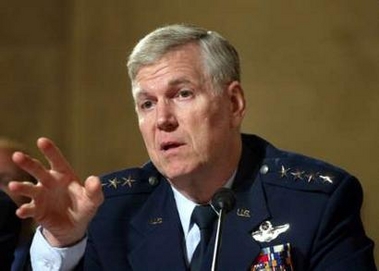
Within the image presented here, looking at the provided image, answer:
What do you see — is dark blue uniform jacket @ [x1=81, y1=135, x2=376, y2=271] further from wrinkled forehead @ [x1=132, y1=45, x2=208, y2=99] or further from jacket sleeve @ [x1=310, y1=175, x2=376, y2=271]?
wrinkled forehead @ [x1=132, y1=45, x2=208, y2=99]

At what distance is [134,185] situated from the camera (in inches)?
90.4

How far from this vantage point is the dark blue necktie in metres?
2.03

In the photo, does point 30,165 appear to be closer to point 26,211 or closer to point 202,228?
point 26,211

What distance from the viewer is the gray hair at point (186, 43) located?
6.93 ft

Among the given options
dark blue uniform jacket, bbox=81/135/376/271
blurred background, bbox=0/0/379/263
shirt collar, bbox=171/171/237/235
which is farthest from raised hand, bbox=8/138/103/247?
blurred background, bbox=0/0/379/263

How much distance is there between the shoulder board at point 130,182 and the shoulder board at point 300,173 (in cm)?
34

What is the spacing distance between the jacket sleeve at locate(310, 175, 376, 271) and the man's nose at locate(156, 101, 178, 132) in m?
0.47

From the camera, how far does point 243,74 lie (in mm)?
4145

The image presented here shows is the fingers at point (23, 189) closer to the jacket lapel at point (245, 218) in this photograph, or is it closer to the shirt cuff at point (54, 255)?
the shirt cuff at point (54, 255)

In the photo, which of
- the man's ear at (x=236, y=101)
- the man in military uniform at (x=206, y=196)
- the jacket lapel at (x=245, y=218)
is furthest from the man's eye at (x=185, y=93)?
the jacket lapel at (x=245, y=218)

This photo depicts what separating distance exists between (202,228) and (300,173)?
0.32 metres

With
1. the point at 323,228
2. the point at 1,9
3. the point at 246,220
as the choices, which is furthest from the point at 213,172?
the point at 1,9

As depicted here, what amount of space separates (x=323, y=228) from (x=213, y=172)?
0.34 meters

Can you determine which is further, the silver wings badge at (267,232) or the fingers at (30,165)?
the silver wings badge at (267,232)
